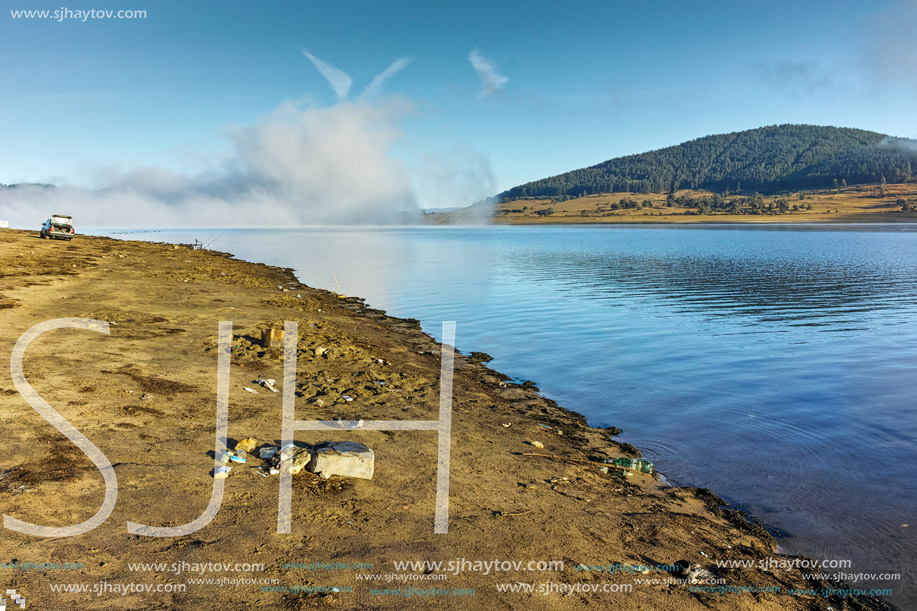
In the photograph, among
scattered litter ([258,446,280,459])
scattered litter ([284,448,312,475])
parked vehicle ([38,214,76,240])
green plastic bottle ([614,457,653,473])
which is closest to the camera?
scattered litter ([284,448,312,475])

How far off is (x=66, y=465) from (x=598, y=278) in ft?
137

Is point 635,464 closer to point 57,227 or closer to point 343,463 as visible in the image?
point 343,463

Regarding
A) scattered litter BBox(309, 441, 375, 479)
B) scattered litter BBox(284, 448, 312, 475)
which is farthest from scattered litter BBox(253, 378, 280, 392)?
scattered litter BBox(309, 441, 375, 479)

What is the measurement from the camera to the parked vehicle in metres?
49.5

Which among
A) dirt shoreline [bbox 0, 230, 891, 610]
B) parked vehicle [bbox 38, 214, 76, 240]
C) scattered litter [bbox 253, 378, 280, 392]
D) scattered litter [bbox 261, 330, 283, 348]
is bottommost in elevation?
dirt shoreline [bbox 0, 230, 891, 610]

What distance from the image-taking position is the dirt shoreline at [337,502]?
581 cm

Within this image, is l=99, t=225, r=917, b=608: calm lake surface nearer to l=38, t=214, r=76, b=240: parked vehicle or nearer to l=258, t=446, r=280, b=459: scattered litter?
l=258, t=446, r=280, b=459: scattered litter

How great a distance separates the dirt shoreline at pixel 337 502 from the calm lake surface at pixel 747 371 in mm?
1306

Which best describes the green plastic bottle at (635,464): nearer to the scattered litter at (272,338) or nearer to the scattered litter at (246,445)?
the scattered litter at (246,445)

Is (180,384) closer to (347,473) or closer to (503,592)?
(347,473)

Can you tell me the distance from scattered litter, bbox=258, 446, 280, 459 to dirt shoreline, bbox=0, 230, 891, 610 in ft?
1.32

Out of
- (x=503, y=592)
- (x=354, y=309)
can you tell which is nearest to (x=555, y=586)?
(x=503, y=592)

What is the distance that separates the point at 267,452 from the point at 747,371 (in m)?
16.0

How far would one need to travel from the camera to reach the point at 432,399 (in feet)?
44.1
